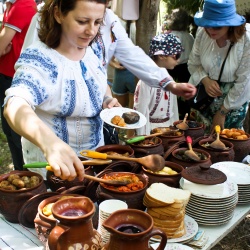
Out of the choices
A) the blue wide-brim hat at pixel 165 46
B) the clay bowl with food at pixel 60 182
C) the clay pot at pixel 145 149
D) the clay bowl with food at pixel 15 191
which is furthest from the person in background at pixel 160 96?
the clay bowl with food at pixel 15 191

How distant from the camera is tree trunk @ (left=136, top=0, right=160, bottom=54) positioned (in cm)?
335

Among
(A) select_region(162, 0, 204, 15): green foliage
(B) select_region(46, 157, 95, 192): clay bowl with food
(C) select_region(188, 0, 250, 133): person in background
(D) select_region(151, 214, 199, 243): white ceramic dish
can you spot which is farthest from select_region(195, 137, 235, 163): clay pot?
(A) select_region(162, 0, 204, 15): green foliage

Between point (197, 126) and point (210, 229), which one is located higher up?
point (197, 126)

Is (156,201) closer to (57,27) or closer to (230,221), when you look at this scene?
(230,221)

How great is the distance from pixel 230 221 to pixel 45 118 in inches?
36.2

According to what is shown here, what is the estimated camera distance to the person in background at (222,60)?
262 cm

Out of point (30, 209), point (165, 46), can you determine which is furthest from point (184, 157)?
point (165, 46)

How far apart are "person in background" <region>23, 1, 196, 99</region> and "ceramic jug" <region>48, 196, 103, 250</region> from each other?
94cm

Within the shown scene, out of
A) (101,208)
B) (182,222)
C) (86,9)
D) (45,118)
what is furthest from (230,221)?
(86,9)

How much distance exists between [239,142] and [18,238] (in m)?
1.28

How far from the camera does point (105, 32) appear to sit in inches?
74.4

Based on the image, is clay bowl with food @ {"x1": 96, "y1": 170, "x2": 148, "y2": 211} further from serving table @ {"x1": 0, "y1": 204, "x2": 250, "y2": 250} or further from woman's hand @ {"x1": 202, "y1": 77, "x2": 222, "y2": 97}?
woman's hand @ {"x1": 202, "y1": 77, "x2": 222, "y2": 97}

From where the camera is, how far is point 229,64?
271cm

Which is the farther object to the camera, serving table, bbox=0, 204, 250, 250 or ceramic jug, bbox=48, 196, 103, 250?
serving table, bbox=0, 204, 250, 250
